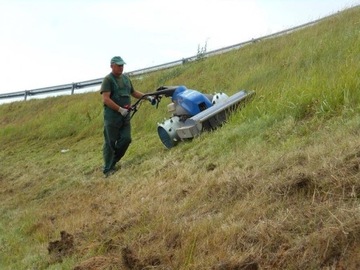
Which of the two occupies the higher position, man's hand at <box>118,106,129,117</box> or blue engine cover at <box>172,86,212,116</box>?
man's hand at <box>118,106,129,117</box>

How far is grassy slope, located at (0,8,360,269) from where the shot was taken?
337 cm

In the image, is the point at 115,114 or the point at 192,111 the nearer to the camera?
the point at 192,111

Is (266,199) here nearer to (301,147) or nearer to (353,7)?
(301,147)

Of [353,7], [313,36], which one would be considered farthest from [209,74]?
[353,7]

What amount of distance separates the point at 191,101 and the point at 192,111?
0.51 ft

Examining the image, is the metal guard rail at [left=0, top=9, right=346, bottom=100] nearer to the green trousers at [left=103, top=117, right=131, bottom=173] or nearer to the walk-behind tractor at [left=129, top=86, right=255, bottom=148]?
the walk-behind tractor at [left=129, top=86, right=255, bottom=148]

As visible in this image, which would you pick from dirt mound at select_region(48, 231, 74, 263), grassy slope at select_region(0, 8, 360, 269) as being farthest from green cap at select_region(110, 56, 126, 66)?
dirt mound at select_region(48, 231, 74, 263)

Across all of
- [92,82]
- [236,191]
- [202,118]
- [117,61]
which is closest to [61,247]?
[236,191]

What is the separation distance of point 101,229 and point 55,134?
11.0 metres

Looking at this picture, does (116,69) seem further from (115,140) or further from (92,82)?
(92,82)

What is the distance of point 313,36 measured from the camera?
11070 millimetres

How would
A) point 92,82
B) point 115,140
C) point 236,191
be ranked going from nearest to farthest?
1. point 236,191
2. point 115,140
3. point 92,82

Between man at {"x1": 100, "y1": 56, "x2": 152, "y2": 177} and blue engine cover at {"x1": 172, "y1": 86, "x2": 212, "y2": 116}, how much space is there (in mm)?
815

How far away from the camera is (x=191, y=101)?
7.98m
